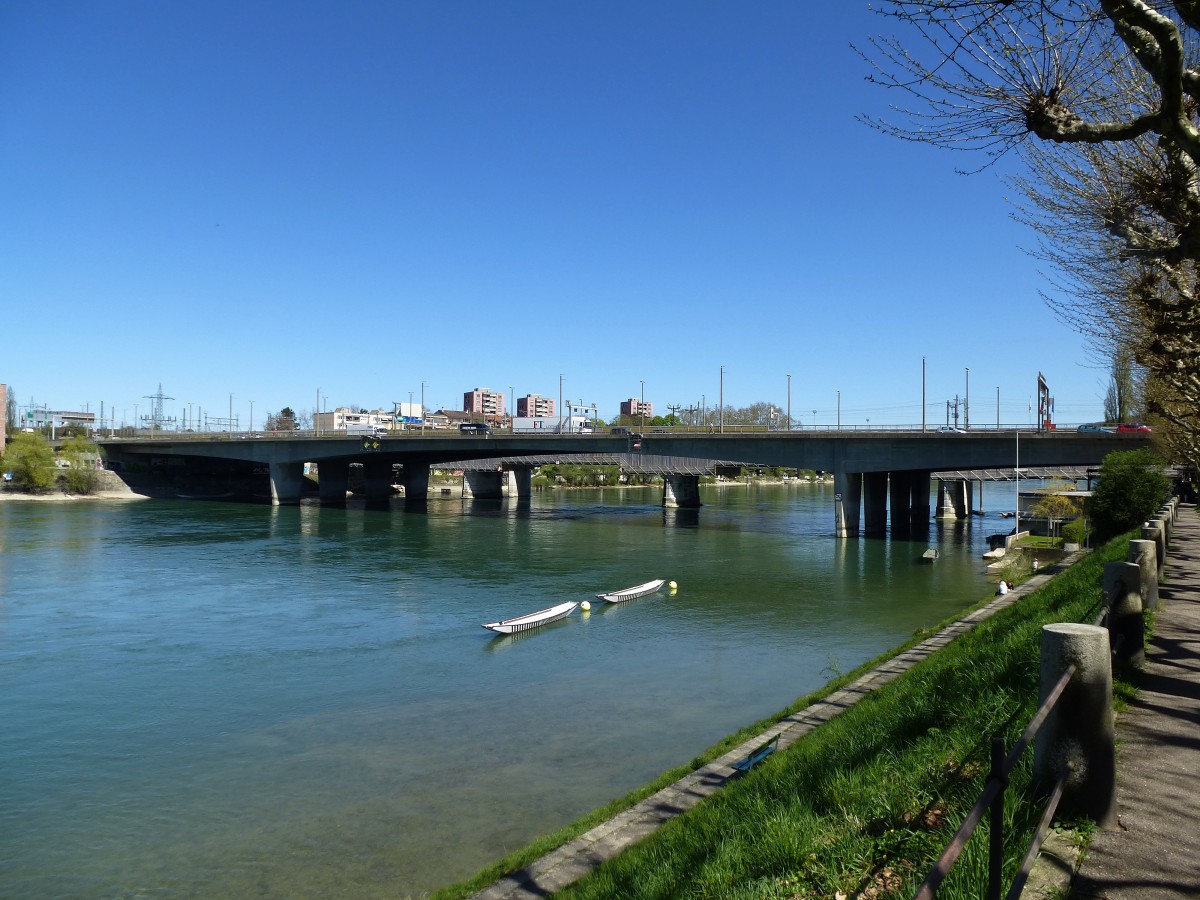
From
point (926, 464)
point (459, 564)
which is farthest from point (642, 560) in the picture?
point (926, 464)

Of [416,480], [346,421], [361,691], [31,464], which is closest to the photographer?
[361,691]

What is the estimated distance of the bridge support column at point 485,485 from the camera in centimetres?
10981

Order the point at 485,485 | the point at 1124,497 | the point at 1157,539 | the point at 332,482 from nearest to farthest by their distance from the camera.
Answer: the point at 1157,539 → the point at 1124,497 → the point at 332,482 → the point at 485,485

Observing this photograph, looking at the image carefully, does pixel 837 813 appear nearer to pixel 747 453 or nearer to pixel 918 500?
pixel 747 453

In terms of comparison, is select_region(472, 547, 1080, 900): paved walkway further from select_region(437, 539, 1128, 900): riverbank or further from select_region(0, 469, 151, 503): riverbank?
select_region(0, 469, 151, 503): riverbank

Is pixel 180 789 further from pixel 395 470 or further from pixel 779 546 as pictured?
pixel 395 470

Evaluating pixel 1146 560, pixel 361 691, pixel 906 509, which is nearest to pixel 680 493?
pixel 906 509

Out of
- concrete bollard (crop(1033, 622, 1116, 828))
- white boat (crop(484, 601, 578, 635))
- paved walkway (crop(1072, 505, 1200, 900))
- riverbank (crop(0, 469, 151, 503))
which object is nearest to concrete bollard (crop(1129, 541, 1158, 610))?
paved walkway (crop(1072, 505, 1200, 900))

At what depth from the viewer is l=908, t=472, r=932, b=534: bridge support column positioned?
A: 7469 centimetres

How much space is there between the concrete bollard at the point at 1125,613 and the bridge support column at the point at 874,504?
185 feet

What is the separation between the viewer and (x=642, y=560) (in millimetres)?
49094

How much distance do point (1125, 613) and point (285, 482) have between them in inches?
3604

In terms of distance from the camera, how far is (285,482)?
92125 mm

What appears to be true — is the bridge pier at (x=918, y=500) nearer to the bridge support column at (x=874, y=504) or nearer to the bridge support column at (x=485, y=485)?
the bridge support column at (x=874, y=504)
